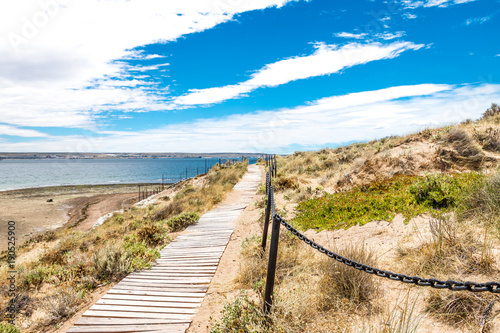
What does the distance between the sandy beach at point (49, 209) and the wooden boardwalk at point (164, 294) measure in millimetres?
21714

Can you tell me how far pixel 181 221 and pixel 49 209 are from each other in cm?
3679

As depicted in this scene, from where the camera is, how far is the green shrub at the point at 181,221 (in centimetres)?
925

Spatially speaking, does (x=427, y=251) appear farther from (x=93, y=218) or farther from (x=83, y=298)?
(x=93, y=218)

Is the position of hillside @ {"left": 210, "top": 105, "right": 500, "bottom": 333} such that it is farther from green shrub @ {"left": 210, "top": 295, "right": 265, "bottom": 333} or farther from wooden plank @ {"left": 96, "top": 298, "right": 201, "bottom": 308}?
wooden plank @ {"left": 96, "top": 298, "right": 201, "bottom": 308}

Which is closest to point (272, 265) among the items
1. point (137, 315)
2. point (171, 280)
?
point (137, 315)

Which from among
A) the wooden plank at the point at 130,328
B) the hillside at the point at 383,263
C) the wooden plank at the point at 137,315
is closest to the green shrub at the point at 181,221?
the hillside at the point at 383,263

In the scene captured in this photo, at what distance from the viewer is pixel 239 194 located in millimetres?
15492

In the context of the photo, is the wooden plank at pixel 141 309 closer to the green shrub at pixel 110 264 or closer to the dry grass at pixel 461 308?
the green shrub at pixel 110 264

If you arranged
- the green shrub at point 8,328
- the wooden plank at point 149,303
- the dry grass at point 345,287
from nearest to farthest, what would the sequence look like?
the dry grass at point 345,287
the green shrub at point 8,328
the wooden plank at point 149,303

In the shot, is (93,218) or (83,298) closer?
(83,298)

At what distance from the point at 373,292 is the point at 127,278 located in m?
4.55

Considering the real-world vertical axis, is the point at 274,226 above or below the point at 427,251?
above

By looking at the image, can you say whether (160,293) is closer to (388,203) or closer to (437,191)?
(388,203)

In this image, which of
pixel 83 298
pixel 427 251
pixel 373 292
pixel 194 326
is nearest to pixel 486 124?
pixel 427 251
